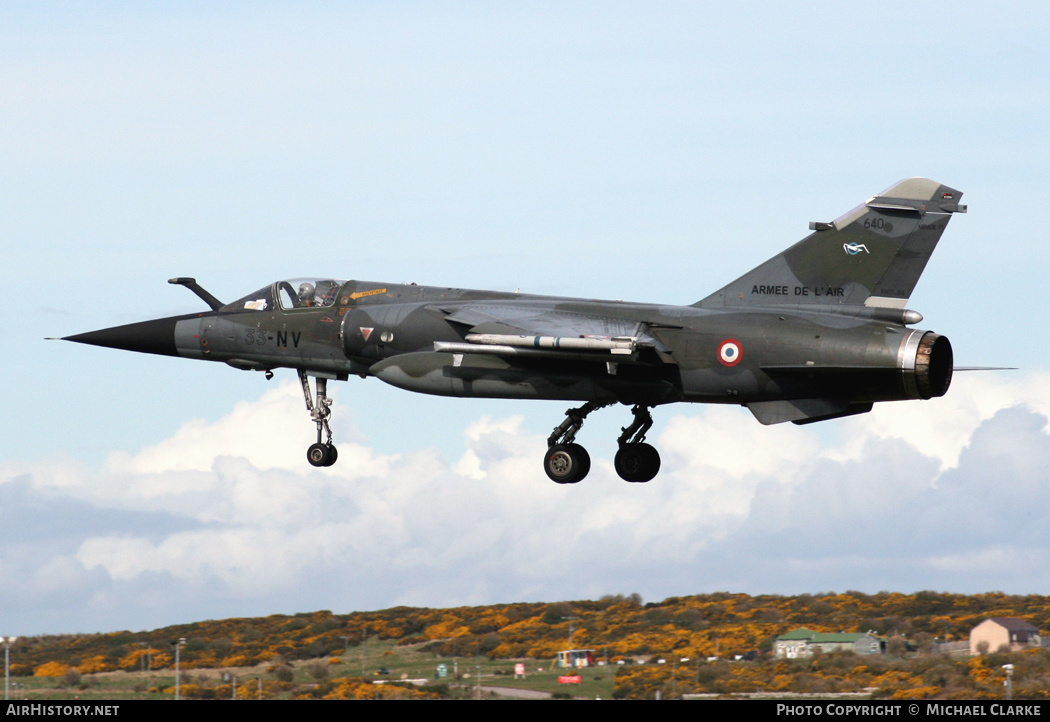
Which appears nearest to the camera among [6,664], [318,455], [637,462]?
[637,462]

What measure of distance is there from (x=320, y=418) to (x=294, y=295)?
2541 millimetres

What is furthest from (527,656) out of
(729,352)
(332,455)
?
(729,352)

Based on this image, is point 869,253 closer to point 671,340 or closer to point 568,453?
point 671,340

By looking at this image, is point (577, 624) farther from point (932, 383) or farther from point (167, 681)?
point (932, 383)

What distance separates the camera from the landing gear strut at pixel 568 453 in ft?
88.0

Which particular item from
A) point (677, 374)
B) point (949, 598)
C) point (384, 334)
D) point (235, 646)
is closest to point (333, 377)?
Result: point (384, 334)

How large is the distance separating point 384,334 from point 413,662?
10255 mm

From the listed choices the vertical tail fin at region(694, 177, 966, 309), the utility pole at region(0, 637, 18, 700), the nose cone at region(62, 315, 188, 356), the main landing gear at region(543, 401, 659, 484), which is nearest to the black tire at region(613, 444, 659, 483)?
the main landing gear at region(543, 401, 659, 484)

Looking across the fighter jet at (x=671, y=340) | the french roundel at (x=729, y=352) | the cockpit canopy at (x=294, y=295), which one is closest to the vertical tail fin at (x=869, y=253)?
the fighter jet at (x=671, y=340)

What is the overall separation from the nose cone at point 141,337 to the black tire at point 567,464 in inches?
332

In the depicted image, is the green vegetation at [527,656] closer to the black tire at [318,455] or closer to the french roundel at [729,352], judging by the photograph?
the black tire at [318,455]

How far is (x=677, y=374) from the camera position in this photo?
81.3 ft

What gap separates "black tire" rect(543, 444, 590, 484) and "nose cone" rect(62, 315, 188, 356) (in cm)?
842

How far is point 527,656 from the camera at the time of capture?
3394 cm
